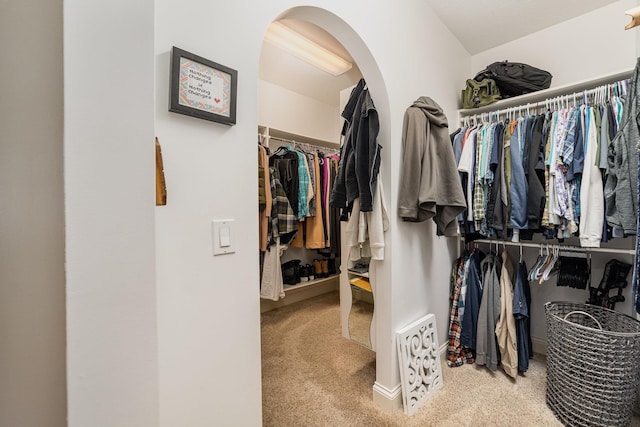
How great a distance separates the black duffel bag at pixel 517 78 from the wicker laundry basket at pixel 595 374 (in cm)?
153

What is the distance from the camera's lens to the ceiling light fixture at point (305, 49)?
2.03 meters

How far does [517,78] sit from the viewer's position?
1.94 m

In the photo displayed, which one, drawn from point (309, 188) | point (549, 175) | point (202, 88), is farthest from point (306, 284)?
point (202, 88)

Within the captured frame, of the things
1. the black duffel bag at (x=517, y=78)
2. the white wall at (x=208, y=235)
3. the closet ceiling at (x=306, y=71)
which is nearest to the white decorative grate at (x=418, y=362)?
the white wall at (x=208, y=235)

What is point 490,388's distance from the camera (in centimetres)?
166

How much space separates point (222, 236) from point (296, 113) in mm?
2640

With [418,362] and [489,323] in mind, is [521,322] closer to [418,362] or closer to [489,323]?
[489,323]

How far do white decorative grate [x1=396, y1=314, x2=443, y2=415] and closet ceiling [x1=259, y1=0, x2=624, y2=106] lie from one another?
6.91 ft

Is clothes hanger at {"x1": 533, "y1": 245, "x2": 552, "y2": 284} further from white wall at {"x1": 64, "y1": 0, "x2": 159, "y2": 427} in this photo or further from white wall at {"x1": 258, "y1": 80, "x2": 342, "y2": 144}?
white wall at {"x1": 258, "y1": 80, "x2": 342, "y2": 144}

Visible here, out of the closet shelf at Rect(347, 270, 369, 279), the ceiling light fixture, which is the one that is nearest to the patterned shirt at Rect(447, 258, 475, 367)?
the closet shelf at Rect(347, 270, 369, 279)

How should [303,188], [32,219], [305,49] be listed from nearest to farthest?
[32,219] < [305,49] < [303,188]

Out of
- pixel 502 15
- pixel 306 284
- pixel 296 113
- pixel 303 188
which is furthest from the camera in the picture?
pixel 296 113

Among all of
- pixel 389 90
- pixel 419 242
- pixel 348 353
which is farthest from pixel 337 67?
pixel 348 353

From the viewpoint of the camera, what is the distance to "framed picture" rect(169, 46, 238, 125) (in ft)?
2.54
